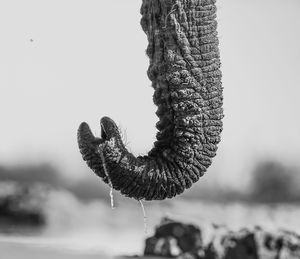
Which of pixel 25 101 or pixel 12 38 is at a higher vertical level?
pixel 12 38

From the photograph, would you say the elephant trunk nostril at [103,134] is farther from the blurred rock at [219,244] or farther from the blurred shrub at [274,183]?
the blurred shrub at [274,183]

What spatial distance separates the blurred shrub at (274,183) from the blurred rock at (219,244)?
15 cm

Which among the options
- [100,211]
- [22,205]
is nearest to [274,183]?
[100,211]

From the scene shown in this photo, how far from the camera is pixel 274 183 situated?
11.1ft

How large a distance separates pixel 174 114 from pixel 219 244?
2355 mm

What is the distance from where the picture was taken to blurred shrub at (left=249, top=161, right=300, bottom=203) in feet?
11.0

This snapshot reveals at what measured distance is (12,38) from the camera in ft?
10.5


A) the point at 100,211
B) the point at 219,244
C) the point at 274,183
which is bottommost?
the point at 219,244

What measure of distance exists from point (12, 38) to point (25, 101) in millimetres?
252

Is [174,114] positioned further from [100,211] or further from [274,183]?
[274,183]

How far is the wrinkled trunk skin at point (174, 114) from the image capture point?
98cm

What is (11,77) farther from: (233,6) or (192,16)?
(192,16)

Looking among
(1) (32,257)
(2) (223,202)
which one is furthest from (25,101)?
(2) (223,202)

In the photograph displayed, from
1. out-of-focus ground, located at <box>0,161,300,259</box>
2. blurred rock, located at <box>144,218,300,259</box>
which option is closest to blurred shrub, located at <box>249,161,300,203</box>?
out-of-focus ground, located at <box>0,161,300,259</box>
